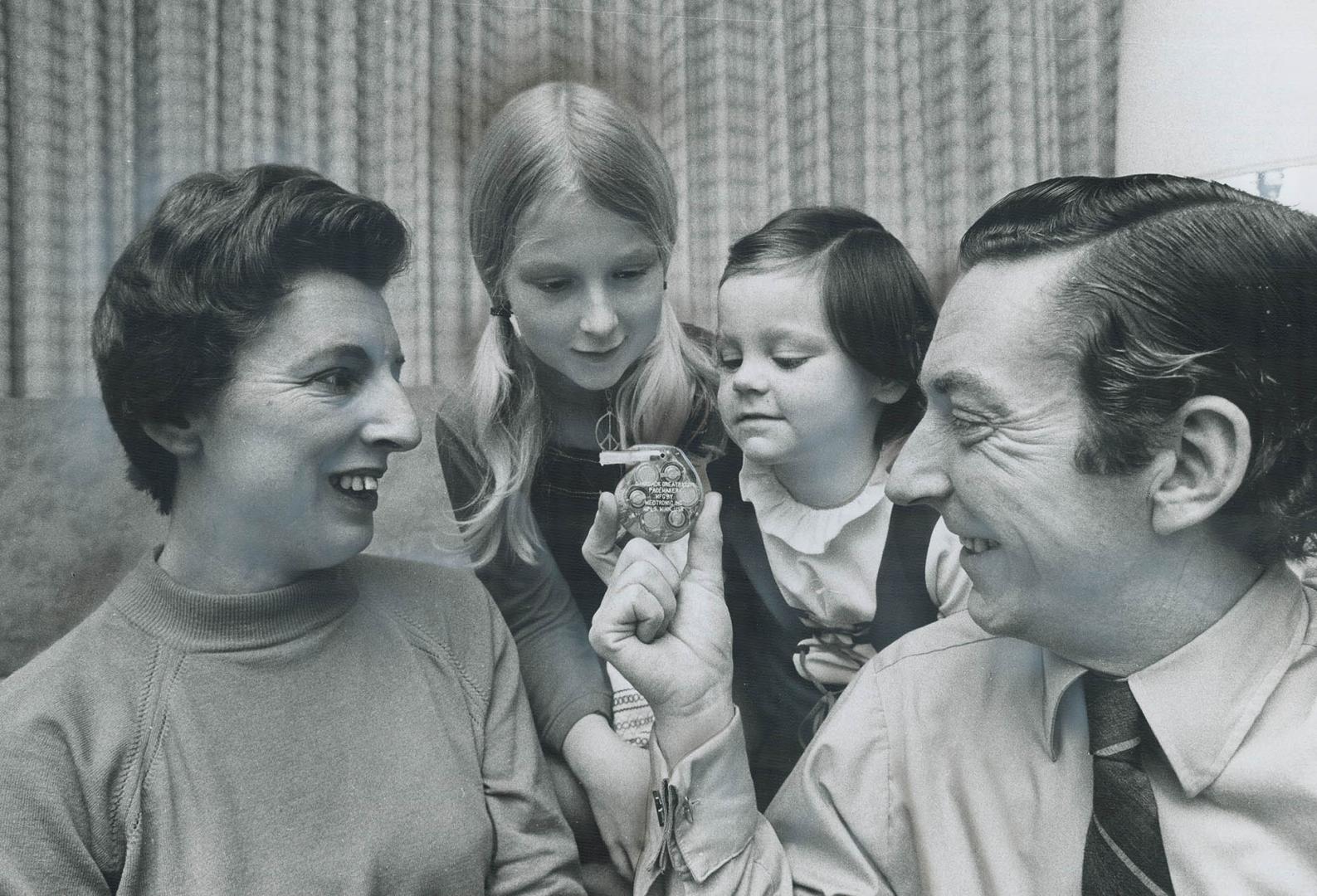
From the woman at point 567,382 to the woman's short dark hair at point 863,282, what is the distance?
16 centimetres

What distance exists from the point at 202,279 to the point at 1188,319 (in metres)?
1.24

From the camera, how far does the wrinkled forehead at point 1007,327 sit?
137 centimetres

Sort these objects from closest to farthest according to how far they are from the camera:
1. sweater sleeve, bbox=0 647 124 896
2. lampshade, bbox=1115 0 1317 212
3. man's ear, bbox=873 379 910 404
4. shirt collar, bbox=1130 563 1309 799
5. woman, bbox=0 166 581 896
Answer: sweater sleeve, bbox=0 647 124 896 → woman, bbox=0 166 581 896 → shirt collar, bbox=1130 563 1309 799 → man's ear, bbox=873 379 910 404 → lampshade, bbox=1115 0 1317 212

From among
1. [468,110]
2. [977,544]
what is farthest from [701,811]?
[468,110]

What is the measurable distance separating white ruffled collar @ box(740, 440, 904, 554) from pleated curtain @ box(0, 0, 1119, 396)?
256mm

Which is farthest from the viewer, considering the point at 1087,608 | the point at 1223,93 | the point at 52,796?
the point at 1223,93

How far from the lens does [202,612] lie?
131 centimetres

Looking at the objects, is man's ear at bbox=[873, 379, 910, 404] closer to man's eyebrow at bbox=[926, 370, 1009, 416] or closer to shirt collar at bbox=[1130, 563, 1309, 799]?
man's eyebrow at bbox=[926, 370, 1009, 416]

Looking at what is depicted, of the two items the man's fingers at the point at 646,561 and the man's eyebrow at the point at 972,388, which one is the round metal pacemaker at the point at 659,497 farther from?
the man's eyebrow at the point at 972,388

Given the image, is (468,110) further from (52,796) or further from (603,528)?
(52,796)

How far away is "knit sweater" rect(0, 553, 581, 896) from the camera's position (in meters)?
1.21

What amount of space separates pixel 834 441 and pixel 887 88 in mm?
557

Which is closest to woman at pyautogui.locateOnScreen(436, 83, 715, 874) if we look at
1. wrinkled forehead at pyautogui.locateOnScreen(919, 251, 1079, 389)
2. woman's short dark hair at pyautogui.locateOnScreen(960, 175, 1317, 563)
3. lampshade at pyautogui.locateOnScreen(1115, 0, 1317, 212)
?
wrinkled forehead at pyautogui.locateOnScreen(919, 251, 1079, 389)

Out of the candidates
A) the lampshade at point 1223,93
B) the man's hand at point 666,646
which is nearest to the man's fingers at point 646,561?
the man's hand at point 666,646
